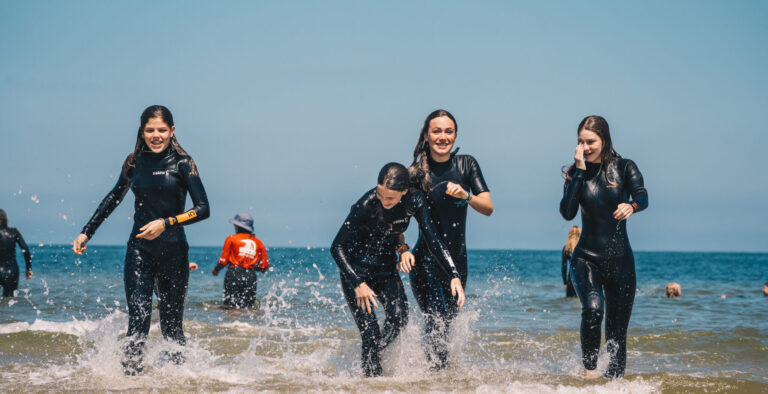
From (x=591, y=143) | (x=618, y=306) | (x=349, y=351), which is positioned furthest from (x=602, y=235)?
(x=349, y=351)

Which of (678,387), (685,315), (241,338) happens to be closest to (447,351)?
(678,387)

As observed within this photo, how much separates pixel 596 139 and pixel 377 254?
1943 millimetres

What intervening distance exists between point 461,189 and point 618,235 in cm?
127

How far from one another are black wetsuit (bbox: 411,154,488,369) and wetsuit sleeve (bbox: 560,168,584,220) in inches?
26.2

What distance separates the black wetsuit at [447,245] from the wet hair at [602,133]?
857 mm

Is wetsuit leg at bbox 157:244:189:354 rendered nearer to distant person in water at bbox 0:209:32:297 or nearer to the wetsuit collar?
the wetsuit collar

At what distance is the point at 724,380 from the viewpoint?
20.1 feet

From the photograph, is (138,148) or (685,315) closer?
(138,148)

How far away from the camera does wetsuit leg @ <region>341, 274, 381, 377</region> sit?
17.9 ft

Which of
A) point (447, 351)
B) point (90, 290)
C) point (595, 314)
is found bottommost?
point (90, 290)

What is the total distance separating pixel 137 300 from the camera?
5441 mm

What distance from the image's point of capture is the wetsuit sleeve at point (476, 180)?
5840mm

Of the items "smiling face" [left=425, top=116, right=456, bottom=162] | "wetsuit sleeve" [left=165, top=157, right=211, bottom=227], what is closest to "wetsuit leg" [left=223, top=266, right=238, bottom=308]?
"wetsuit sleeve" [left=165, top=157, right=211, bottom=227]

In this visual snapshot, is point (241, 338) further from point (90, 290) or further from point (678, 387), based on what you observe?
point (90, 290)
